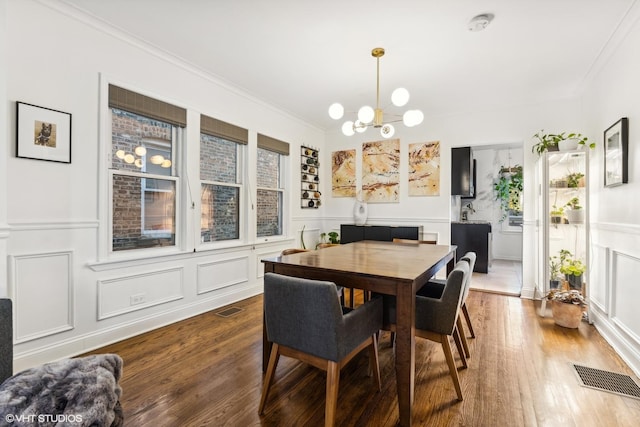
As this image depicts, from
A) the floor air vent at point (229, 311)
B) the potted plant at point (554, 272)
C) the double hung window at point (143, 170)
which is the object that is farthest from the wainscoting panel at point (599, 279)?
the double hung window at point (143, 170)

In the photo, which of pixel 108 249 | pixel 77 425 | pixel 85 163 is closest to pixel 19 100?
pixel 85 163

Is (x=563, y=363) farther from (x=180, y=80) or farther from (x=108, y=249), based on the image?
(x=180, y=80)

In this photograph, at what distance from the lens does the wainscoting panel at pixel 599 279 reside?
9.31 feet

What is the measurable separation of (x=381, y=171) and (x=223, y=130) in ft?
8.94

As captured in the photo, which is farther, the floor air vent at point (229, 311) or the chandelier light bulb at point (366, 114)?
the floor air vent at point (229, 311)

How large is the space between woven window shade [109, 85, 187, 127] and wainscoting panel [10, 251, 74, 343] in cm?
132

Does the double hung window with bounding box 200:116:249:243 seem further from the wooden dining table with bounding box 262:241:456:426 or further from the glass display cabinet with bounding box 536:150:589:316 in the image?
the glass display cabinet with bounding box 536:150:589:316

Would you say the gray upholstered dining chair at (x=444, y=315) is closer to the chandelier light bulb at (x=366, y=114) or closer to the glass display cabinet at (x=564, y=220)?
the chandelier light bulb at (x=366, y=114)

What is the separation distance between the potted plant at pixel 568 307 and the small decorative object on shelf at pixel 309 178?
3.53m

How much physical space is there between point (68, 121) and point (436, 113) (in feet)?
14.6

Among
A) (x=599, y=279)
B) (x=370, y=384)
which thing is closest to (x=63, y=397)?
(x=370, y=384)

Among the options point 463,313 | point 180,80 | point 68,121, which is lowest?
point 463,313

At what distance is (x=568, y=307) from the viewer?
303cm

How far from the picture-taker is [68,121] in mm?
2350
